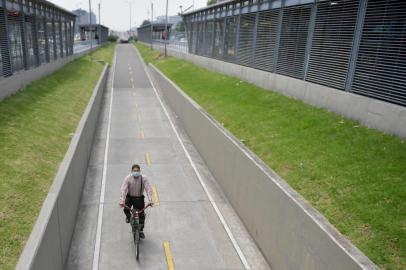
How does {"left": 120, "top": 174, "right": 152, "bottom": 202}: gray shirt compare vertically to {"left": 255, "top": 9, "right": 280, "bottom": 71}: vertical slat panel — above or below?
below

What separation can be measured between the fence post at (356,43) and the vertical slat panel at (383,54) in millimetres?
146

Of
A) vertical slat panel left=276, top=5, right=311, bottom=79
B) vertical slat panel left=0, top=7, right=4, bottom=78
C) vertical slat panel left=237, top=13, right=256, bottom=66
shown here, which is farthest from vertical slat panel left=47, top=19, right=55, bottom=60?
vertical slat panel left=276, top=5, right=311, bottom=79

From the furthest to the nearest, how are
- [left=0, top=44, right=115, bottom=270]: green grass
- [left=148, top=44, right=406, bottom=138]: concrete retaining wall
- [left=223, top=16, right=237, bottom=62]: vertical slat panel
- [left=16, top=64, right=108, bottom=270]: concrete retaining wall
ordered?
[left=223, top=16, right=237, bottom=62]: vertical slat panel → [left=148, top=44, right=406, bottom=138]: concrete retaining wall → [left=0, top=44, right=115, bottom=270]: green grass → [left=16, top=64, right=108, bottom=270]: concrete retaining wall

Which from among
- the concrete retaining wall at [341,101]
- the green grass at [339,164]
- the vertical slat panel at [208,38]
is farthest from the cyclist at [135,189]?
the vertical slat panel at [208,38]

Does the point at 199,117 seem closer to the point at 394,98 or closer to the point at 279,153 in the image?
the point at 279,153

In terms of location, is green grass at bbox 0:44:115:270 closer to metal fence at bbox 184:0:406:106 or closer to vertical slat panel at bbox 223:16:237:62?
metal fence at bbox 184:0:406:106

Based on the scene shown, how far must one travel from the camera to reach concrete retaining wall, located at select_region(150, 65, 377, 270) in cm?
700

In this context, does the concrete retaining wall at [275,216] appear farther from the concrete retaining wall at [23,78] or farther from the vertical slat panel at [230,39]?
the vertical slat panel at [230,39]

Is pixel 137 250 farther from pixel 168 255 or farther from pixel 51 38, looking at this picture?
pixel 51 38

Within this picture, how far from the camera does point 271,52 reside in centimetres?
2158

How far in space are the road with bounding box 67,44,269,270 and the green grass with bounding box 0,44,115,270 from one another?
1938mm

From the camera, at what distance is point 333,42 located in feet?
50.8

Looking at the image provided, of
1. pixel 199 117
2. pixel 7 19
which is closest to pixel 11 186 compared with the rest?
pixel 199 117

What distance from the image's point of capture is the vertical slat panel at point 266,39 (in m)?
21.5
